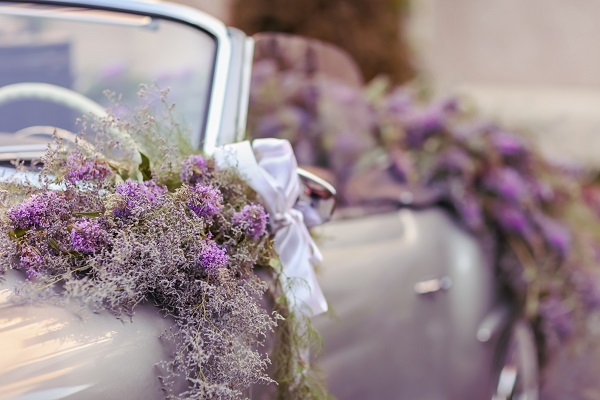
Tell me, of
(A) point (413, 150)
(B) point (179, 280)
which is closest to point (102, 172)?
(B) point (179, 280)

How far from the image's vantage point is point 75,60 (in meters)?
2.51

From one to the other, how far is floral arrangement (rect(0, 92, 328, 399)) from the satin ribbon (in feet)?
0.44

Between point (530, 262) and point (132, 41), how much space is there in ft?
6.33

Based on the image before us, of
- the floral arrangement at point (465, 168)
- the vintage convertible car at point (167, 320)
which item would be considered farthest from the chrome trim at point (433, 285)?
the floral arrangement at point (465, 168)

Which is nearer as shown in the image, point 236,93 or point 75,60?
point 236,93

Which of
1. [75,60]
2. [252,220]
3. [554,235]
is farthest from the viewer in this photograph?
[554,235]

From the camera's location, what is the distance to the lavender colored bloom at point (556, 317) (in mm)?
3559

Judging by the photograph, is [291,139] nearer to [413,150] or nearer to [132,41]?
[413,150]

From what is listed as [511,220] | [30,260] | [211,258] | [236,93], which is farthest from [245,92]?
[511,220]

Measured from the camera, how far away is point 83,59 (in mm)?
2541

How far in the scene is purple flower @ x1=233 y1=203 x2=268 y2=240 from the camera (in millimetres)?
1613

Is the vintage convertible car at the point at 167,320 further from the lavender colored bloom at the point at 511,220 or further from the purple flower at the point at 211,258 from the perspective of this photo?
the lavender colored bloom at the point at 511,220

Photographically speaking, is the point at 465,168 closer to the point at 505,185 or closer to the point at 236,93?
the point at 505,185

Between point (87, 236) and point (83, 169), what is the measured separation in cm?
16
